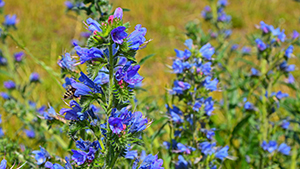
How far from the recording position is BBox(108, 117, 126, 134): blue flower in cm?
97

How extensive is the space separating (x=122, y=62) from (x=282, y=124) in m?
1.73

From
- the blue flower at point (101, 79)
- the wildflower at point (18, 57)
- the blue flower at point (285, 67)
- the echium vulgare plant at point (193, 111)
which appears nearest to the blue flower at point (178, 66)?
the echium vulgare plant at point (193, 111)

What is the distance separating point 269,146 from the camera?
1995 millimetres

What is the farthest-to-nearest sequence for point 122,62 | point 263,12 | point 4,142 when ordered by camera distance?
1. point 263,12
2. point 4,142
3. point 122,62

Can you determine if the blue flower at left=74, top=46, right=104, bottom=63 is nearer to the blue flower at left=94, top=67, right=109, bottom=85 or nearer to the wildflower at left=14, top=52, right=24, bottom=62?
the blue flower at left=94, top=67, right=109, bottom=85

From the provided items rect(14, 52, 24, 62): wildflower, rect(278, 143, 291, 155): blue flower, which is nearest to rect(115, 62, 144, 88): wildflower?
rect(278, 143, 291, 155): blue flower

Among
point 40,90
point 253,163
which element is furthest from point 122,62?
point 40,90

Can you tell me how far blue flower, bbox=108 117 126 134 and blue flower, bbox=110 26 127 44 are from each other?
0.26 meters

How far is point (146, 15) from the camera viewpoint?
283 inches

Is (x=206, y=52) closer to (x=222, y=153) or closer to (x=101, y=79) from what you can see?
(x=222, y=153)

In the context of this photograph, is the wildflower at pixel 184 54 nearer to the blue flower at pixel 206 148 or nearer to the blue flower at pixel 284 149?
the blue flower at pixel 206 148

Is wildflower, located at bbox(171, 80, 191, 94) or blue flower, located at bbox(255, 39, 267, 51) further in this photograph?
blue flower, located at bbox(255, 39, 267, 51)

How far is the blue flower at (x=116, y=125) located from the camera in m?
0.97

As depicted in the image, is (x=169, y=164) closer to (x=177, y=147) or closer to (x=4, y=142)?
(x=177, y=147)
